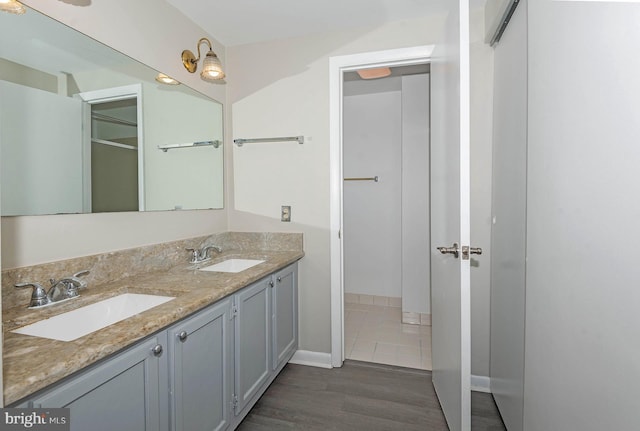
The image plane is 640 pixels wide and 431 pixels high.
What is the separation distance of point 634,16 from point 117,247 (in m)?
2.04

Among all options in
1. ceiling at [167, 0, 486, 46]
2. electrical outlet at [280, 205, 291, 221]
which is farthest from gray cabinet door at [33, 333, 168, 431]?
ceiling at [167, 0, 486, 46]

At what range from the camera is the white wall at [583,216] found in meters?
0.71

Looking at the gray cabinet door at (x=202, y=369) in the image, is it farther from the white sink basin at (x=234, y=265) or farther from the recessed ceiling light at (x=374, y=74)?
the recessed ceiling light at (x=374, y=74)

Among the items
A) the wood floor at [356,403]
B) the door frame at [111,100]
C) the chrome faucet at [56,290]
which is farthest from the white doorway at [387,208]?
the chrome faucet at [56,290]

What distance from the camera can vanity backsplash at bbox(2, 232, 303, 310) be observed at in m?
1.14

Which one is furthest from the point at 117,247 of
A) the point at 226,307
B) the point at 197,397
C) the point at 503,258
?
the point at 503,258

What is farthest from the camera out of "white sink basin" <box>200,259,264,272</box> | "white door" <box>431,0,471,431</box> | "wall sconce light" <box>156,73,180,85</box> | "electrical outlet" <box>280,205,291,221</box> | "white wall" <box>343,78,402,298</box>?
"white wall" <box>343,78,402,298</box>

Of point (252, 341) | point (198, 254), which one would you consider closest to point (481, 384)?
point (252, 341)

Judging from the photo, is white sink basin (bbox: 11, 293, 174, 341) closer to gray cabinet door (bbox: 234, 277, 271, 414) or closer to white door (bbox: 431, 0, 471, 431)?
gray cabinet door (bbox: 234, 277, 271, 414)

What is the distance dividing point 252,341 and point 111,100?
144 centimetres

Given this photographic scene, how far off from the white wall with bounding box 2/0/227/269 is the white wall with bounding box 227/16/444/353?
307mm

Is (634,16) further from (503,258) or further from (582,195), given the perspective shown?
(503,258)

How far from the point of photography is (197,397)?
123 cm

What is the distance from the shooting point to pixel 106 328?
936 millimetres
